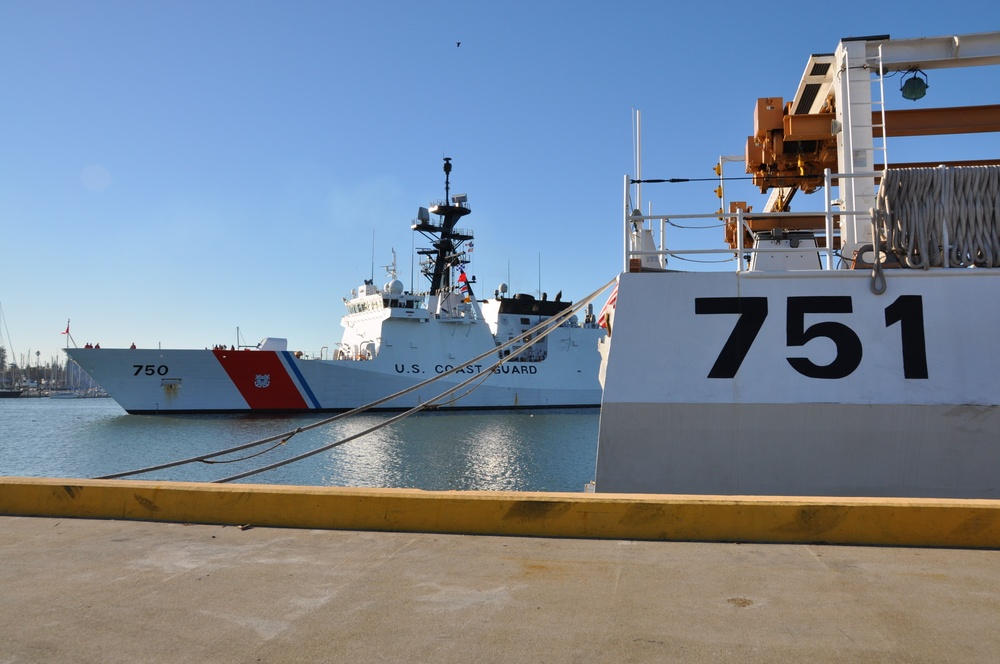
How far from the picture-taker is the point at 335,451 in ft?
54.7

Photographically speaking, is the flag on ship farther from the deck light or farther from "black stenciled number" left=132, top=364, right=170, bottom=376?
"black stenciled number" left=132, top=364, right=170, bottom=376

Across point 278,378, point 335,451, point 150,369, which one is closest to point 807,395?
point 335,451

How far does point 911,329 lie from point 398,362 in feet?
85.2

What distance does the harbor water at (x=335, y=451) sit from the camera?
12.8m

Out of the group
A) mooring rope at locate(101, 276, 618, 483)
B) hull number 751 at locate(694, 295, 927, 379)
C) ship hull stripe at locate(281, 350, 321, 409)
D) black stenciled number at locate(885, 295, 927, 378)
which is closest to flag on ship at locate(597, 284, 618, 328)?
mooring rope at locate(101, 276, 618, 483)

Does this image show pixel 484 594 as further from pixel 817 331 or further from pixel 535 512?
pixel 817 331

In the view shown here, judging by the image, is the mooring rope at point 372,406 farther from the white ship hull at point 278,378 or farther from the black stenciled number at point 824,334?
Answer: the white ship hull at point 278,378

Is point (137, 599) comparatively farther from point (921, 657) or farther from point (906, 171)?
point (906, 171)

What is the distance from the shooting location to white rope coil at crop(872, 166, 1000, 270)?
5.48 metres

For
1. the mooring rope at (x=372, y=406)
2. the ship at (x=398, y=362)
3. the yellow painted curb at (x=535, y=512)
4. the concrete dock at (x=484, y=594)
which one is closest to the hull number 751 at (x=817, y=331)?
the mooring rope at (x=372, y=406)

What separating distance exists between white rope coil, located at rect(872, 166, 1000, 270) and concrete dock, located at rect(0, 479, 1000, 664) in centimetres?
268

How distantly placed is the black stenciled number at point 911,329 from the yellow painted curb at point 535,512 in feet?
6.13

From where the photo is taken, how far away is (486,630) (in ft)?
8.22

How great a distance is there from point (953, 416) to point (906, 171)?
6.41ft
